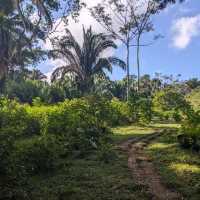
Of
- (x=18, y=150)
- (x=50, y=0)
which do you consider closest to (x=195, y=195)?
(x=18, y=150)

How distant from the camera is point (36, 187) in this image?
7.39m

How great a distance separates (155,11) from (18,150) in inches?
825

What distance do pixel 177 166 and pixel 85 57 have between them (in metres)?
18.8

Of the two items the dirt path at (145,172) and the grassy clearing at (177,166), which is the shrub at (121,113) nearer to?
the dirt path at (145,172)

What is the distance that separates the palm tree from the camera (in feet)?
88.0

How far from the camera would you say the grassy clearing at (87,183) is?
22.3 feet

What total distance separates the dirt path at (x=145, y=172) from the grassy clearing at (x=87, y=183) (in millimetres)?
176

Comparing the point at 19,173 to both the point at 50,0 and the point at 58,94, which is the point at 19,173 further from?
the point at 58,94

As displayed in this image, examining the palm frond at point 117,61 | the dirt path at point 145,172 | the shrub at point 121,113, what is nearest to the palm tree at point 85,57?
the palm frond at point 117,61

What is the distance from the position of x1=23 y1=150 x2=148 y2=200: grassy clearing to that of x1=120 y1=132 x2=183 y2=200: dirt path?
18cm

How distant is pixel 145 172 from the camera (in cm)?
825

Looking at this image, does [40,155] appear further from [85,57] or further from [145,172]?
[85,57]

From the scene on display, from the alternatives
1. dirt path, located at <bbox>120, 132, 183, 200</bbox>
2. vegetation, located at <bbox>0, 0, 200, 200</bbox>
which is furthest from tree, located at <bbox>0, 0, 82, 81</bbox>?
dirt path, located at <bbox>120, 132, 183, 200</bbox>

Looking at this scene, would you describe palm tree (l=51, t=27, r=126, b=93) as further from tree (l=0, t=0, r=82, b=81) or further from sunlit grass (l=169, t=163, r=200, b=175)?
sunlit grass (l=169, t=163, r=200, b=175)
